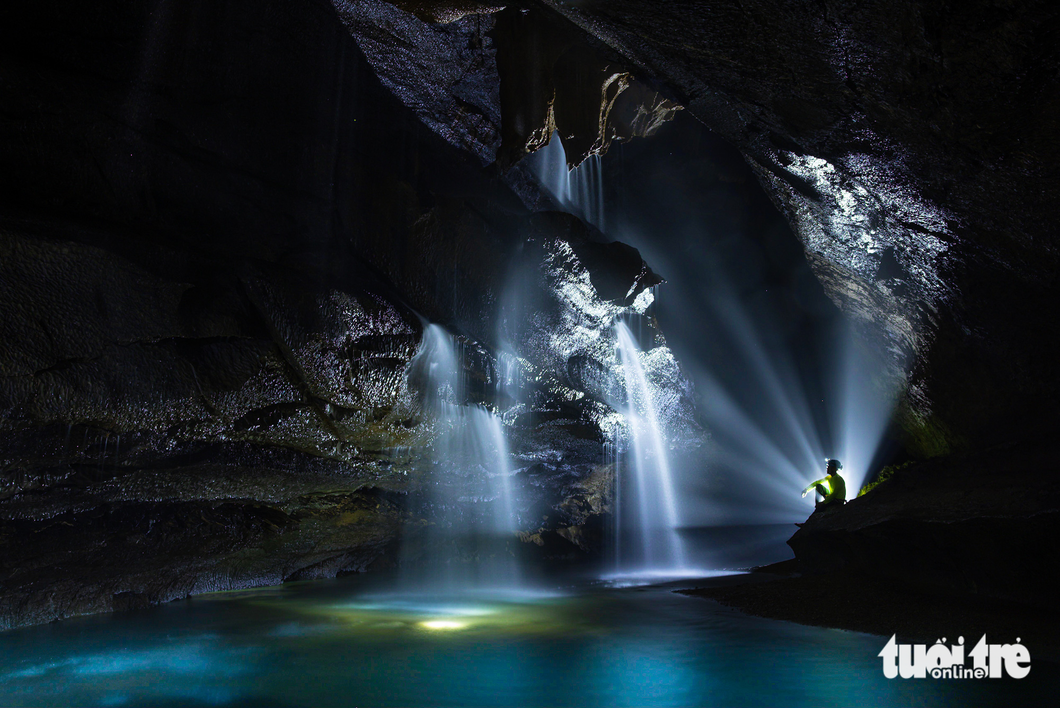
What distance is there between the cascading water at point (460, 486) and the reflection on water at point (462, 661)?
271cm

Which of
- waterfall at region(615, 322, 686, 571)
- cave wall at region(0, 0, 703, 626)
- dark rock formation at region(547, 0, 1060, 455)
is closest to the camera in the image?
dark rock formation at region(547, 0, 1060, 455)

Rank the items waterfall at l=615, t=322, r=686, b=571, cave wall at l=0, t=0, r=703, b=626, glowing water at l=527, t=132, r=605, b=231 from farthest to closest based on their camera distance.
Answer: waterfall at l=615, t=322, r=686, b=571 < glowing water at l=527, t=132, r=605, b=231 < cave wall at l=0, t=0, r=703, b=626

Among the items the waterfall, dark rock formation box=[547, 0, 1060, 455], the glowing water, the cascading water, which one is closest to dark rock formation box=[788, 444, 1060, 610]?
dark rock formation box=[547, 0, 1060, 455]

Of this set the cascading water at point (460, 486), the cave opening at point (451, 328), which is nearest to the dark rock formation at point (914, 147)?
the cave opening at point (451, 328)

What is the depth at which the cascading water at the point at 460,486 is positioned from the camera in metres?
8.06

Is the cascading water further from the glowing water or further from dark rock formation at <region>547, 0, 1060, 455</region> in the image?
dark rock formation at <region>547, 0, 1060, 455</region>

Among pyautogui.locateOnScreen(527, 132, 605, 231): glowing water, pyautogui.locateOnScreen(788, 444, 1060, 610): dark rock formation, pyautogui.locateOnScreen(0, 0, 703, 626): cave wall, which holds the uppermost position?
pyautogui.locateOnScreen(527, 132, 605, 231): glowing water

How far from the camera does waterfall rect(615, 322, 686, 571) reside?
1029 centimetres

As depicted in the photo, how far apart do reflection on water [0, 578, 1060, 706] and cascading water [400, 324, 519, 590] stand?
107 inches

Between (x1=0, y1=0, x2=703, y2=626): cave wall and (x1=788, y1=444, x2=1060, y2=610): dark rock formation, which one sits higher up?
(x1=0, y1=0, x2=703, y2=626): cave wall

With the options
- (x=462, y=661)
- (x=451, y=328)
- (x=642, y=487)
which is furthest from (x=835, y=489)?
(x=462, y=661)

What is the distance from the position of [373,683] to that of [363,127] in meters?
6.27

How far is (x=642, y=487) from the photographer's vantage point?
552 inches

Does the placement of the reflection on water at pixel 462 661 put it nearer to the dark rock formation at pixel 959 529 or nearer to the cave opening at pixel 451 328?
the cave opening at pixel 451 328
